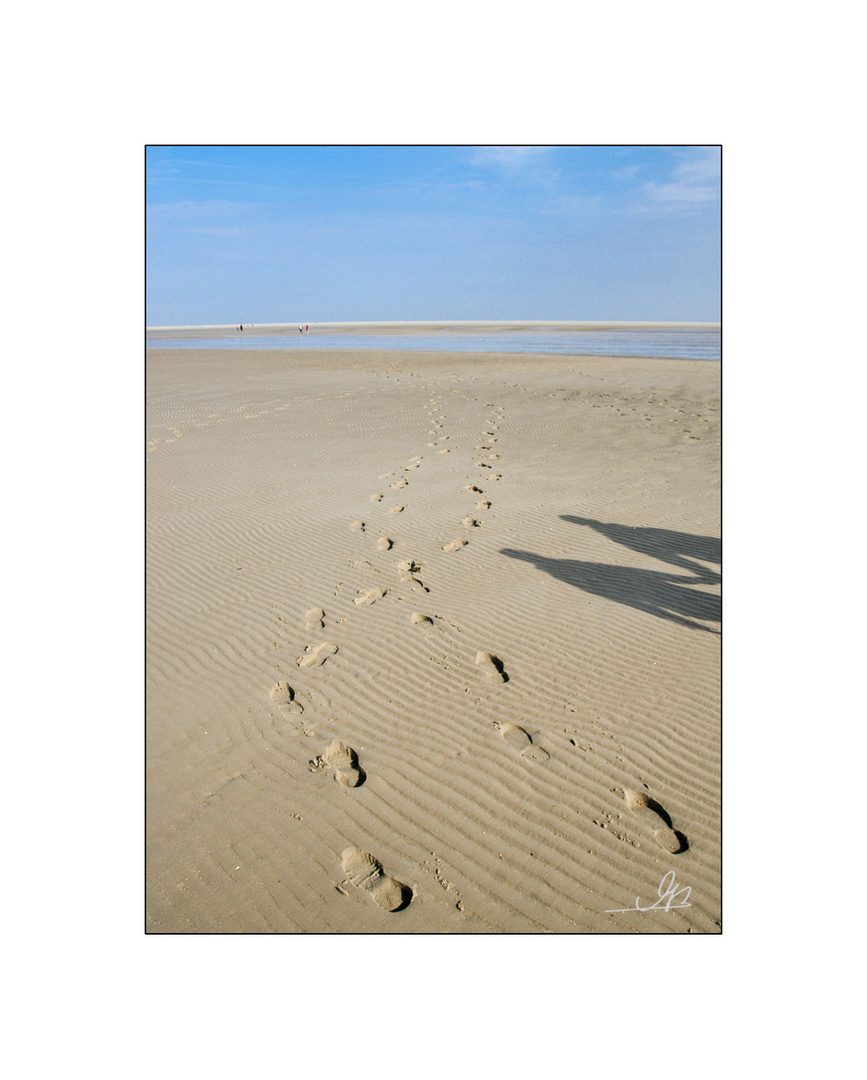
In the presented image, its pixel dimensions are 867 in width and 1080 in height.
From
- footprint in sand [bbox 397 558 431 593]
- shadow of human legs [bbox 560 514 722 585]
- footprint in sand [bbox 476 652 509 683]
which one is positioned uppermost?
shadow of human legs [bbox 560 514 722 585]

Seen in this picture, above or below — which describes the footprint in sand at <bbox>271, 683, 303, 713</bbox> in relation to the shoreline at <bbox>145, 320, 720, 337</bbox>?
below

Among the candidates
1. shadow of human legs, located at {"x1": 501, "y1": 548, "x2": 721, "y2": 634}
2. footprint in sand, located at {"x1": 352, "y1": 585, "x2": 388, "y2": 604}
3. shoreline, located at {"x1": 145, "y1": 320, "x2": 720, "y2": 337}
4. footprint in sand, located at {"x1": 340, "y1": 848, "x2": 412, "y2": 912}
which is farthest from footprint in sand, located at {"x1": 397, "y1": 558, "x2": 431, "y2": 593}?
shoreline, located at {"x1": 145, "y1": 320, "x2": 720, "y2": 337}

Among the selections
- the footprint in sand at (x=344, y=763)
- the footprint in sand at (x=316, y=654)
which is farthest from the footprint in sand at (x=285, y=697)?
the footprint in sand at (x=344, y=763)

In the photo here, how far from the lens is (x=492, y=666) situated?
14.1ft

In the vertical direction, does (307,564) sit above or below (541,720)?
above

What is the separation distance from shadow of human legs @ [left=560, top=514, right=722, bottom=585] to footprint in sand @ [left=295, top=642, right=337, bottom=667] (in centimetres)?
328

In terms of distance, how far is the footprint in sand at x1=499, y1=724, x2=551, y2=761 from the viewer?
3436 mm

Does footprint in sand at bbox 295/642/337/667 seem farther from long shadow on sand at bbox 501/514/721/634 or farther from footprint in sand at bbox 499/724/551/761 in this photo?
long shadow on sand at bbox 501/514/721/634

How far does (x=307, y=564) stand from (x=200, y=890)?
3.70 m

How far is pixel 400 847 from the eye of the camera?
9.41ft

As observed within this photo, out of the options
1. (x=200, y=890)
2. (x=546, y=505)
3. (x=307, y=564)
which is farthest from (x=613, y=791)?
(x=546, y=505)

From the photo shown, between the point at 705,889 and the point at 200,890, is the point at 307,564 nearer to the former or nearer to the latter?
the point at 200,890

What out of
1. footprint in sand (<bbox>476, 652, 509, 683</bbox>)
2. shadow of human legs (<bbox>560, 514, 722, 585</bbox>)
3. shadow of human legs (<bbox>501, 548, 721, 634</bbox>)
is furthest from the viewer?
shadow of human legs (<bbox>560, 514, 722, 585</bbox>)

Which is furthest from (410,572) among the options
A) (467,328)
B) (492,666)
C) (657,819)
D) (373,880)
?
(467,328)
